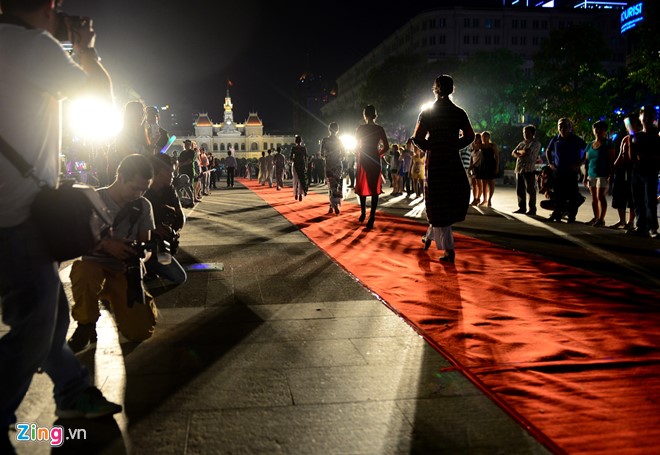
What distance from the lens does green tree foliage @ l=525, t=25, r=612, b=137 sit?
3578cm

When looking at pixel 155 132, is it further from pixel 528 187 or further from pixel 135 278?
pixel 528 187

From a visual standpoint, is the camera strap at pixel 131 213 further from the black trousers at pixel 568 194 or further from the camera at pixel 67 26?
the black trousers at pixel 568 194

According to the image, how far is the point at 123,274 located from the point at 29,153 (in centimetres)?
181

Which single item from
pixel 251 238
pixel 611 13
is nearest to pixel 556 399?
pixel 251 238

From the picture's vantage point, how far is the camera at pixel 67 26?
2.57 meters

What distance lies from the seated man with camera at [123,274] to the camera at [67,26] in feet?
4.29

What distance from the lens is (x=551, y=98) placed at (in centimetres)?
3734

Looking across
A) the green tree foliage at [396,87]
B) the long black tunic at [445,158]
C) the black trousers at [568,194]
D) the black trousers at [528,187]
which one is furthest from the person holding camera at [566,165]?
the green tree foliage at [396,87]

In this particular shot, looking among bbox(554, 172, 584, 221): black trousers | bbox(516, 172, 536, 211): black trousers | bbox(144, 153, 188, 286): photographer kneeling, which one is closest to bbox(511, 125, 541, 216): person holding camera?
bbox(516, 172, 536, 211): black trousers

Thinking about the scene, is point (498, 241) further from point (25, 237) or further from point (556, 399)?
point (25, 237)

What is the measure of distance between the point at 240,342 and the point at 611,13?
107440 mm

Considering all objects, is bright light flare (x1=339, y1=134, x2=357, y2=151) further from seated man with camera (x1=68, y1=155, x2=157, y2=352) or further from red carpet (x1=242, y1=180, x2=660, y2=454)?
seated man with camera (x1=68, y1=155, x2=157, y2=352)

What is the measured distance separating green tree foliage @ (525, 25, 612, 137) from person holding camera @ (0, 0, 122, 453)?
37196mm

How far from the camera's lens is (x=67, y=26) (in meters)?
2.60
